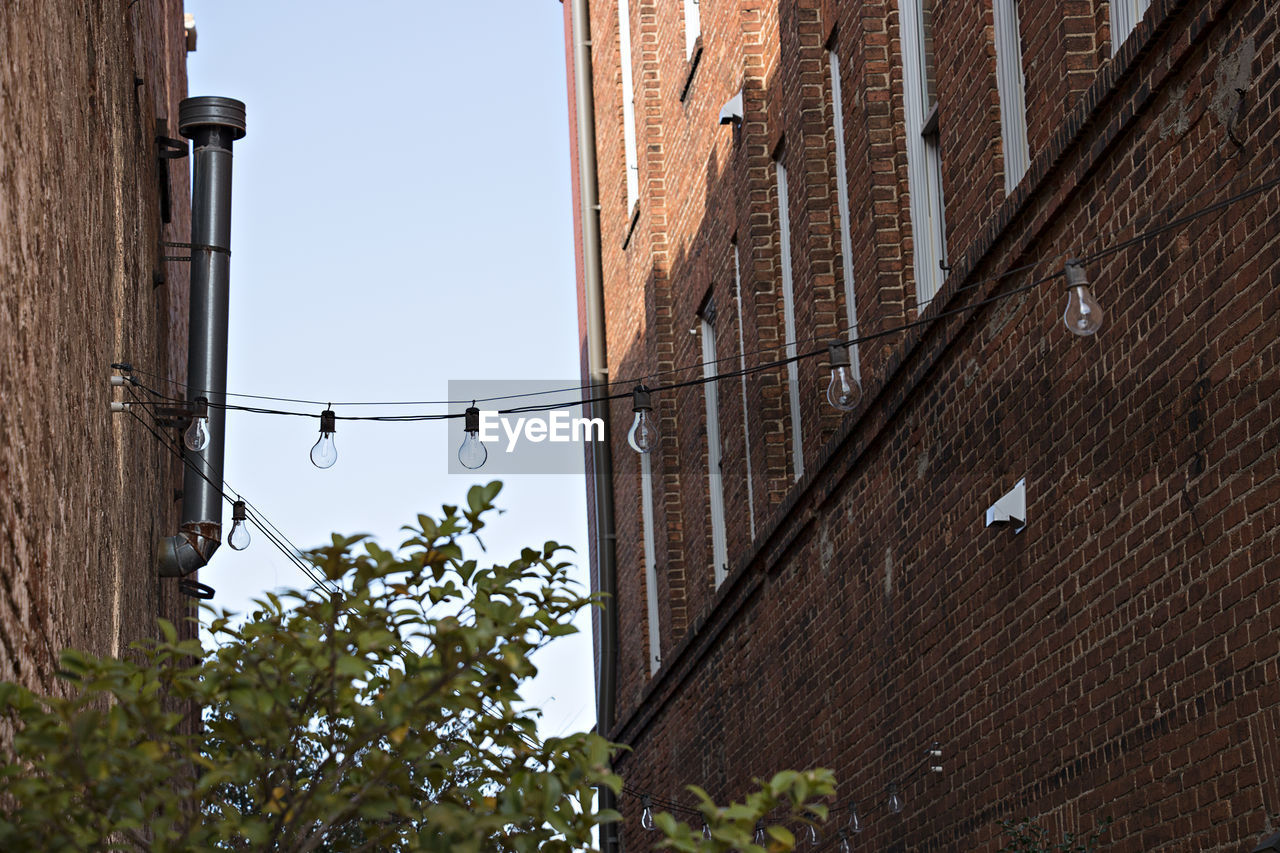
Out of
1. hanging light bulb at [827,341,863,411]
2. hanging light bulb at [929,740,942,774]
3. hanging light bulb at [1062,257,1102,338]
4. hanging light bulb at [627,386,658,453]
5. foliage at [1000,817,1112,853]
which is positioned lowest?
foliage at [1000,817,1112,853]

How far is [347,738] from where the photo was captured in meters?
4.28

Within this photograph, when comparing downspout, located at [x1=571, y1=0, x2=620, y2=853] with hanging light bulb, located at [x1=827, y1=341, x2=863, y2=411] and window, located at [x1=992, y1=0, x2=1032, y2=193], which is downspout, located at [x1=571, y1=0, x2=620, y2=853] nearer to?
window, located at [x1=992, y1=0, x2=1032, y2=193]

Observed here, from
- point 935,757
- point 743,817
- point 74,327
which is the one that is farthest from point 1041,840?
point 743,817

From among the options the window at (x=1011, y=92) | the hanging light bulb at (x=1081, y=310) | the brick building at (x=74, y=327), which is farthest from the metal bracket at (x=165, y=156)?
the hanging light bulb at (x=1081, y=310)

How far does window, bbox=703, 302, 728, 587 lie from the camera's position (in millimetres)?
17078

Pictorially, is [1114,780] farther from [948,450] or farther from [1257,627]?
[948,450]

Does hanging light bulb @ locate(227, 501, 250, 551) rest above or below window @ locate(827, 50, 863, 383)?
below

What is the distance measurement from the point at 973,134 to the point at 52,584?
5909 millimetres

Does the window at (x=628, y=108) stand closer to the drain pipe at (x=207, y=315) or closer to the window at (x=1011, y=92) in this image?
the drain pipe at (x=207, y=315)

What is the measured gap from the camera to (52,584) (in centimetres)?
580

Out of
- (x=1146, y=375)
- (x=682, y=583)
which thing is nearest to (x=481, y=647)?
(x=1146, y=375)

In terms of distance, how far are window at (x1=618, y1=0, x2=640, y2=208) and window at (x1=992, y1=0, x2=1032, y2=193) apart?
12005 mm

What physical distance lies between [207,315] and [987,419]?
5.75 metres

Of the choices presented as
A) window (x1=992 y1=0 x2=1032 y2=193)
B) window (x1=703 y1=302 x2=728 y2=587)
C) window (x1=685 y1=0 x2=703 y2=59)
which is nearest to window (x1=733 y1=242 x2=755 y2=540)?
window (x1=703 y1=302 x2=728 y2=587)
